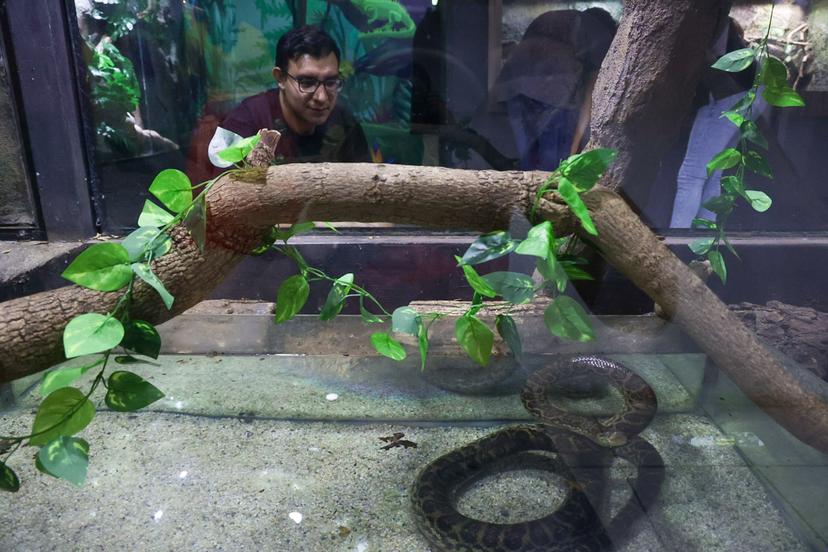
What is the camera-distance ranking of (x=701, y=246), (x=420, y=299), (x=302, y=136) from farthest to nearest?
(x=420, y=299) → (x=302, y=136) → (x=701, y=246)

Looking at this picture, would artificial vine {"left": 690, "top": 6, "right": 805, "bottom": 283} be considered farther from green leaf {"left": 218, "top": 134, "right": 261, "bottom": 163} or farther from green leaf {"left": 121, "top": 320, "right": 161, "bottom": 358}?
green leaf {"left": 121, "top": 320, "right": 161, "bottom": 358}

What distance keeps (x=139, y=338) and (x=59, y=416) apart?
0.19 m

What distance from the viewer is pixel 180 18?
2240mm

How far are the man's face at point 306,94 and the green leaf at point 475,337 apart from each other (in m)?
1.01

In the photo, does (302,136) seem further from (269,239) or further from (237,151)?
(237,151)

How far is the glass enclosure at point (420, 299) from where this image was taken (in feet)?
3.96

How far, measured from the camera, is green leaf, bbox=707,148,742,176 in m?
1.61

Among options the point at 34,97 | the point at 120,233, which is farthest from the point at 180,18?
the point at 120,233

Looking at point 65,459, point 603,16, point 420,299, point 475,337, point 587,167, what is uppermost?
point 603,16

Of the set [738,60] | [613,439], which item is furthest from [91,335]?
[738,60]

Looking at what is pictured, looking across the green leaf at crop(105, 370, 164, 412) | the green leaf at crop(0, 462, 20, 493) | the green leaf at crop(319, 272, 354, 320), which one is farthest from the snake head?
the green leaf at crop(0, 462, 20, 493)

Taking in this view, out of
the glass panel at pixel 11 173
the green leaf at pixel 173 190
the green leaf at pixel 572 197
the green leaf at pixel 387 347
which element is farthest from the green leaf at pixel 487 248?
the glass panel at pixel 11 173

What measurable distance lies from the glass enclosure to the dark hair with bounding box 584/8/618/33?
1.0 inches

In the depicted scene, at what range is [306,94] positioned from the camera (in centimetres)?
195
